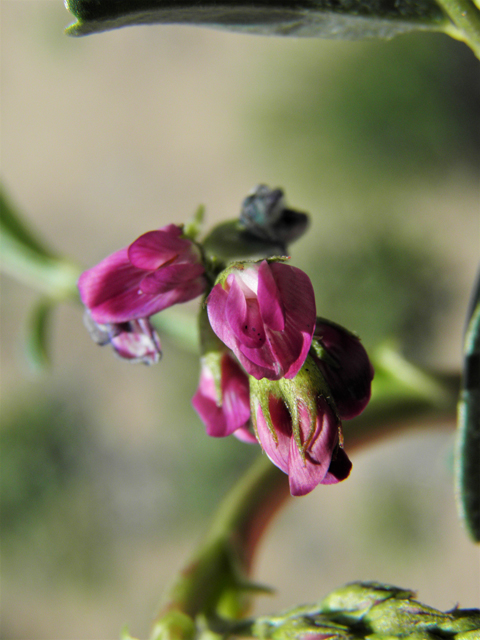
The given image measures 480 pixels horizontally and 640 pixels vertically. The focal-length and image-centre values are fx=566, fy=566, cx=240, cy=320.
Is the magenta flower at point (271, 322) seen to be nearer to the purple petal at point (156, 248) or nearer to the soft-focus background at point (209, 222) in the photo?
the purple petal at point (156, 248)

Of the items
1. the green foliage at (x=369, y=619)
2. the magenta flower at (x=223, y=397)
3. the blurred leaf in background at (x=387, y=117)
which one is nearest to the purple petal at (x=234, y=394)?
the magenta flower at (x=223, y=397)

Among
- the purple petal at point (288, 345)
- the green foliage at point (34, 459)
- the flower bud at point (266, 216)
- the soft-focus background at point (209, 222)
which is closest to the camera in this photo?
the purple petal at point (288, 345)

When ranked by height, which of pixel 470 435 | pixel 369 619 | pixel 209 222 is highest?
pixel 209 222

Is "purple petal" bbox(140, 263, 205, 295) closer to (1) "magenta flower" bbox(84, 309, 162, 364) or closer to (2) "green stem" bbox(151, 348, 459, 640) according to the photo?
(1) "magenta flower" bbox(84, 309, 162, 364)

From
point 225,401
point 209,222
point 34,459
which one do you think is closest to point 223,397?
point 225,401

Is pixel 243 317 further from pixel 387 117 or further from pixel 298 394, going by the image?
pixel 387 117

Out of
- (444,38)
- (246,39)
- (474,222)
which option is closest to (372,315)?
(474,222)
